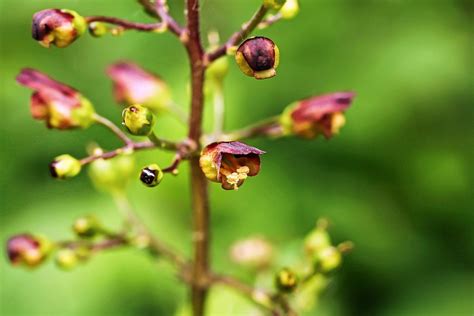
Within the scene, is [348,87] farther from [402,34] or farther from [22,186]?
[22,186]

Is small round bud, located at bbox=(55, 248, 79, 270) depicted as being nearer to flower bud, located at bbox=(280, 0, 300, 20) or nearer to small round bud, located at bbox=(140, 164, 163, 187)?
small round bud, located at bbox=(140, 164, 163, 187)

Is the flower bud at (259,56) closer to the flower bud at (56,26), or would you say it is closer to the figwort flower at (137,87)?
the flower bud at (56,26)

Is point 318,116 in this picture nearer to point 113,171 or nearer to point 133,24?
point 133,24

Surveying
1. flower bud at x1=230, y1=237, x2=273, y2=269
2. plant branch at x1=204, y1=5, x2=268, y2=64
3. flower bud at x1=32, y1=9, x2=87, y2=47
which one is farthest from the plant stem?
flower bud at x1=230, y1=237, x2=273, y2=269

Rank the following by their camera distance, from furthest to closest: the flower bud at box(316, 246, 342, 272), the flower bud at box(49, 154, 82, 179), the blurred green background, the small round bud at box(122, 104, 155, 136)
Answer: the blurred green background, the flower bud at box(316, 246, 342, 272), the flower bud at box(49, 154, 82, 179), the small round bud at box(122, 104, 155, 136)

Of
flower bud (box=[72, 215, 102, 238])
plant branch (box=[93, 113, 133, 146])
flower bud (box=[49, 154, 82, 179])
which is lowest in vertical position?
flower bud (box=[72, 215, 102, 238])
